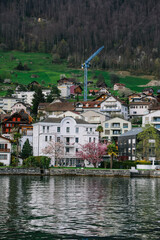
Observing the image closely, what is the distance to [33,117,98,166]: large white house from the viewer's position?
352 feet

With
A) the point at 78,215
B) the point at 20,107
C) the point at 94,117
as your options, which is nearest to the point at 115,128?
the point at 94,117

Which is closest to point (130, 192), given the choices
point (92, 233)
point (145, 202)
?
point (145, 202)

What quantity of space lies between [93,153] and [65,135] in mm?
10256

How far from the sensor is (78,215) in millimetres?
35031

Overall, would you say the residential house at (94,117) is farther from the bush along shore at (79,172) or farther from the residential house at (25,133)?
the bush along shore at (79,172)

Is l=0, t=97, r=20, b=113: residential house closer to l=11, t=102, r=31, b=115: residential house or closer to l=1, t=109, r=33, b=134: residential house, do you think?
l=11, t=102, r=31, b=115: residential house

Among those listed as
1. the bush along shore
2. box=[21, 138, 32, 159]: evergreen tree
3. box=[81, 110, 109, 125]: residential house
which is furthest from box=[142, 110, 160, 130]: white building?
the bush along shore

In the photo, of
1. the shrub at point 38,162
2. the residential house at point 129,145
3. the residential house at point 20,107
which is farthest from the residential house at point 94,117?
the shrub at point 38,162

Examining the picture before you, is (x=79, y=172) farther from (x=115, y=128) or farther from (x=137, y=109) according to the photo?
(x=137, y=109)

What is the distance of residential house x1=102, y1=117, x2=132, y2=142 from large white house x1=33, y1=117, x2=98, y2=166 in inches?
864

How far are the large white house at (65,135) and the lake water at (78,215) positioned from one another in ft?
180

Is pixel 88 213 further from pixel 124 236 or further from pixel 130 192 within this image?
pixel 130 192

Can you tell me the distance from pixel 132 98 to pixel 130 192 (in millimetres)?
147813

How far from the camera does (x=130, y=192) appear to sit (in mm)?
53969
